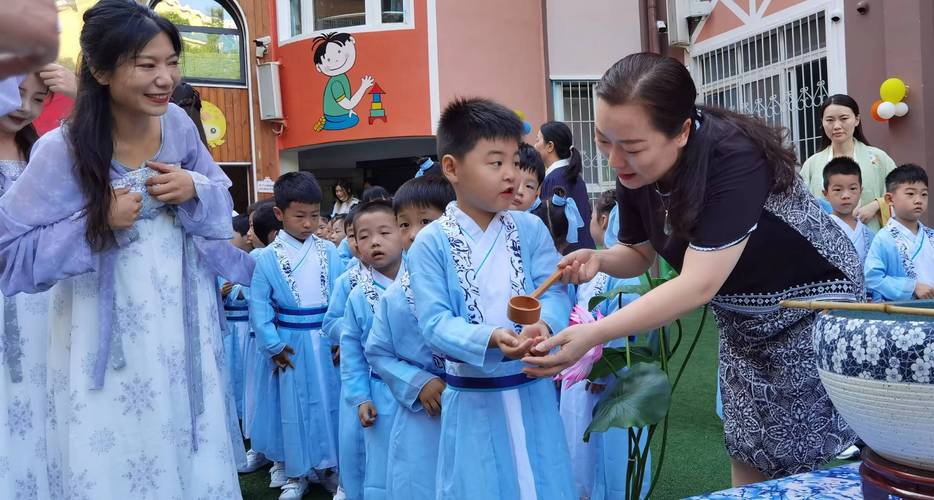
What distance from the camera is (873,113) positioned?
6.48 m

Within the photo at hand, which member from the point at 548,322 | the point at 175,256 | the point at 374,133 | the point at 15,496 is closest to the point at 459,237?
the point at 548,322

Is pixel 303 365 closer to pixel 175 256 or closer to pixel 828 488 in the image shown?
pixel 175 256

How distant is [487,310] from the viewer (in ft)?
6.29

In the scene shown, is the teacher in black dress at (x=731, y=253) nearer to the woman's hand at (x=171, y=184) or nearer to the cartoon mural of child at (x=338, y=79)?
the woman's hand at (x=171, y=184)

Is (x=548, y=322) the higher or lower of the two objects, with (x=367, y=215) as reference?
lower

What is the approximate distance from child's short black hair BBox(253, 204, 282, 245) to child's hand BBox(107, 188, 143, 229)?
8.90 ft

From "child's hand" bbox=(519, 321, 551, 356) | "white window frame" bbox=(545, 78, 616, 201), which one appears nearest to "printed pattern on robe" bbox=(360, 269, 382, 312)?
"child's hand" bbox=(519, 321, 551, 356)

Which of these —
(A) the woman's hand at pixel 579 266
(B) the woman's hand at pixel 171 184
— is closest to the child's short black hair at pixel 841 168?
(A) the woman's hand at pixel 579 266

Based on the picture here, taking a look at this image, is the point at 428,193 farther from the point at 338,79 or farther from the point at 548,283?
the point at 338,79

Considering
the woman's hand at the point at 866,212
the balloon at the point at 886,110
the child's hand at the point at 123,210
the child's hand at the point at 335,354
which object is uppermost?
the balloon at the point at 886,110

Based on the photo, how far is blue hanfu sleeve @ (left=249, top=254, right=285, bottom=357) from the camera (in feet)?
11.9

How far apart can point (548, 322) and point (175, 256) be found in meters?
0.89

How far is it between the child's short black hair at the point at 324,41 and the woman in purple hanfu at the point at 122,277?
8637 millimetres

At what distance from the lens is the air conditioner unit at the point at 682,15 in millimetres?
9016
